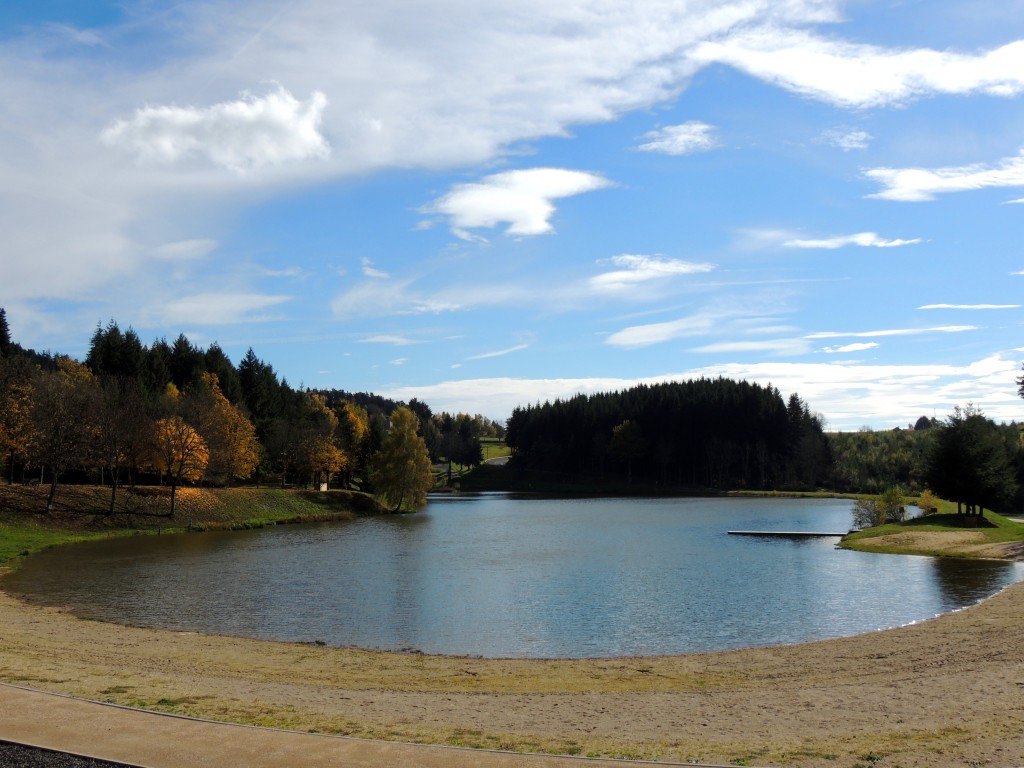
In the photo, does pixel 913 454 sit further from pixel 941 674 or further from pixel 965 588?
pixel 941 674

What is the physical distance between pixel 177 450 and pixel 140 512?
6.27 meters

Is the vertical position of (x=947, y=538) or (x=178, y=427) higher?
(x=178, y=427)

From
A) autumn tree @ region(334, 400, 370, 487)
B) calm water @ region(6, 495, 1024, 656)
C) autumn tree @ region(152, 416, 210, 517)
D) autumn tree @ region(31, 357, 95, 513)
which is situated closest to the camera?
calm water @ region(6, 495, 1024, 656)

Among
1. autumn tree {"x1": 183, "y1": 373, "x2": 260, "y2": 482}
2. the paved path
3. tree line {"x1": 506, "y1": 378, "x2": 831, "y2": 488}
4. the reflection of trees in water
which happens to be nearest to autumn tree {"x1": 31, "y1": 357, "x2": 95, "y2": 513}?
autumn tree {"x1": 183, "y1": 373, "x2": 260, "y2": 482}

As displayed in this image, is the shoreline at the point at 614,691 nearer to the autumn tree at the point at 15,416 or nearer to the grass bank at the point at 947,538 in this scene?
the grass bank at the point at 947,538

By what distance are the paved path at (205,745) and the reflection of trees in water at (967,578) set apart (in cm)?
2685

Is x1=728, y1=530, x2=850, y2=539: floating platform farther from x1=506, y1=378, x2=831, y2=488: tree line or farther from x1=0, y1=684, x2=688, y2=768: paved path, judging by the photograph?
x1=506, y1=378, x2=831, y2=488: tree line

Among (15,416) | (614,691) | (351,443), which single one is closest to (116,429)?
(15,416)

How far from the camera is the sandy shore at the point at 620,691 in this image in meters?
13.2

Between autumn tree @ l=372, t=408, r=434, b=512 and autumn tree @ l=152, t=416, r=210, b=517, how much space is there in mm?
24266

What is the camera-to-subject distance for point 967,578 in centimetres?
3847

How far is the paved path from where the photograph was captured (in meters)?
11.3

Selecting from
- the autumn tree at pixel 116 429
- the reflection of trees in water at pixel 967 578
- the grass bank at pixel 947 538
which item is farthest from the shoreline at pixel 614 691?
the autumn tree at pixel 116 429

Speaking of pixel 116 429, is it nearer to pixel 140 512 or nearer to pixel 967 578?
pixel 140 512
